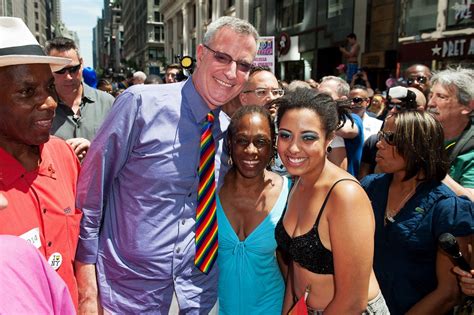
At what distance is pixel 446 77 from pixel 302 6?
18320 millimetres

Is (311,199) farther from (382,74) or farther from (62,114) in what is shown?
(382,74)

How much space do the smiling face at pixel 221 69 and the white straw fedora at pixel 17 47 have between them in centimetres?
81

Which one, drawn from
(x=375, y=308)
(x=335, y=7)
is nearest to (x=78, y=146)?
(x=375, y=308)

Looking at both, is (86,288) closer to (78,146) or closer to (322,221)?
(78,146)

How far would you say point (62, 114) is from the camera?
12.9ft

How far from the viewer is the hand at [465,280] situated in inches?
97.8

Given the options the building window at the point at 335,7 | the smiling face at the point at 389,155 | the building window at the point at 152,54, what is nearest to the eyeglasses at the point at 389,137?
the smiling face at the point at 389,155

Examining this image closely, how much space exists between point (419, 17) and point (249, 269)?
41.7 ft

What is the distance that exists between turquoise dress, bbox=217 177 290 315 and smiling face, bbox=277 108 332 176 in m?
0.50

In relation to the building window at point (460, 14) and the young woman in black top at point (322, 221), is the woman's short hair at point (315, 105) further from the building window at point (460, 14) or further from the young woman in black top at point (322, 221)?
the building window at point (460, 14)

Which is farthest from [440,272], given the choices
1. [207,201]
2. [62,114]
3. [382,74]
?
[382,74]

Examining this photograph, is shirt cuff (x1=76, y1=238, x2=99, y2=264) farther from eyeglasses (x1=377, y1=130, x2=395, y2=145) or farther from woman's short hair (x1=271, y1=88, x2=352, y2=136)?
eyeglasses (x1=377, y1=130, x2=395, y2=145)

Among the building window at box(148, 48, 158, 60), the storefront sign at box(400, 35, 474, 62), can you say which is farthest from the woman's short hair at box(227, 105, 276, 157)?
the building window at box(148, 48, 158, 60)

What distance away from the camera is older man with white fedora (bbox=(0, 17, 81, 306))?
6.00 ft
